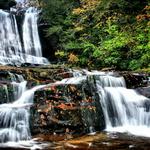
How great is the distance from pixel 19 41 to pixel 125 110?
11.1 metres

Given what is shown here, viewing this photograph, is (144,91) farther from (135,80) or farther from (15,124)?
(15,124)

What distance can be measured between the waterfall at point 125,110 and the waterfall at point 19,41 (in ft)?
27.2

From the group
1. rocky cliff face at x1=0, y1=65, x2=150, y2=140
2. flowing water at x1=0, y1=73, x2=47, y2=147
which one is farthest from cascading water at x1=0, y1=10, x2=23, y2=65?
flowing water at x1=0, y1=73, x2=47, y2=147

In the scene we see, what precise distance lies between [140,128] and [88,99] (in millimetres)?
1704

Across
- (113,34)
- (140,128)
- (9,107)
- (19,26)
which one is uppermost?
(19,26)

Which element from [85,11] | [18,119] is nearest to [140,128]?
[18,119]

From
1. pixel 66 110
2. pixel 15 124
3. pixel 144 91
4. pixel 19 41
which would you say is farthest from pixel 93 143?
pixel 19 41

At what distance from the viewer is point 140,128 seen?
405 inches

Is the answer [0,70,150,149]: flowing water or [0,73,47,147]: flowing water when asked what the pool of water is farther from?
[0,73,47,147]: flowing water

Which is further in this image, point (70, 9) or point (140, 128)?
point (70, 9)

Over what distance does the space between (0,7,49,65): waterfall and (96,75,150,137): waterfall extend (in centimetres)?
830

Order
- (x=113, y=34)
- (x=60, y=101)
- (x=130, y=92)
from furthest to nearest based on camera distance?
(x=113, y=34)
(x=130, y=92)
(x=60, y=101)

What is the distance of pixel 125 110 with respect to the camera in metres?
11.0

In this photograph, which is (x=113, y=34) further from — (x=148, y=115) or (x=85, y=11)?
(x=148, y=115)
